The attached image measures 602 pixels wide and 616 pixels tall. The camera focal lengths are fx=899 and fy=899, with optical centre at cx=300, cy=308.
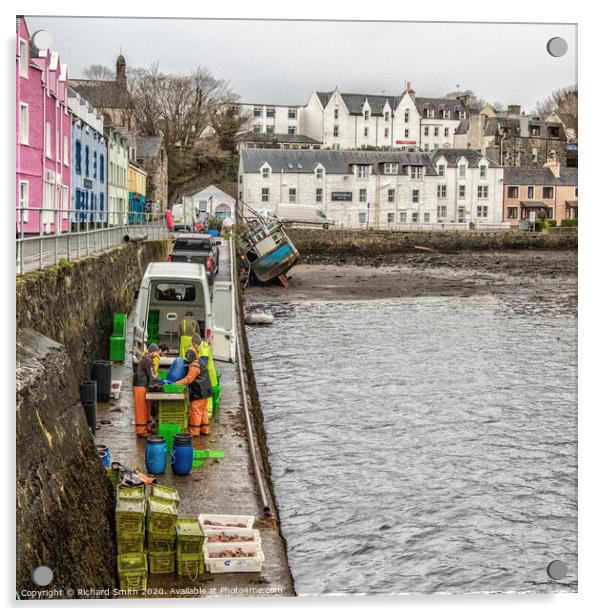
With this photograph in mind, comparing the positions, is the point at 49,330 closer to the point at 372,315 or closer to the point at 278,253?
the point at 372,315

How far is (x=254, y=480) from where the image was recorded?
947cm

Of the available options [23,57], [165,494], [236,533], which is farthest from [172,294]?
[236,533]

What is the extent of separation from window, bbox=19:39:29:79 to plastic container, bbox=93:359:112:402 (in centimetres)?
591

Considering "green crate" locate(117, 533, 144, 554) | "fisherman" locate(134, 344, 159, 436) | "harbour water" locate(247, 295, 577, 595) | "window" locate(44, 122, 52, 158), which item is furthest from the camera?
"fisherman" locate(134, 344, 159, 436)

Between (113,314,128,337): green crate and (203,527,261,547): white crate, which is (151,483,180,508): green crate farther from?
(113,314,128,337): green crate

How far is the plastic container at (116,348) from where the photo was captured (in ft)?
52.2

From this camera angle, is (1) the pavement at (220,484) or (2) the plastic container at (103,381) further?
(2) the plastic container at (103,381)

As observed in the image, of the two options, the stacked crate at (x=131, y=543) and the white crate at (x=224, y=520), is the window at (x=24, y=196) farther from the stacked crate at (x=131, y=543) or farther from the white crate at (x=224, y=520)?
the white crate at (x=224, y=520)

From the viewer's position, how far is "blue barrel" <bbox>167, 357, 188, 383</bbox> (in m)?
10.9

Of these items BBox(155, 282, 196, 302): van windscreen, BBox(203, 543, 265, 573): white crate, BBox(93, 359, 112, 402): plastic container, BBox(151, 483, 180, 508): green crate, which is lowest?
BBox(203, 543, 265, 573): white crate

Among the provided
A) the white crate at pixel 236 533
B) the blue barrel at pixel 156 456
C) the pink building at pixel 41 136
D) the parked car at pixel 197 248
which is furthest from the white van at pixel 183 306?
the parked car at pixel 197 248

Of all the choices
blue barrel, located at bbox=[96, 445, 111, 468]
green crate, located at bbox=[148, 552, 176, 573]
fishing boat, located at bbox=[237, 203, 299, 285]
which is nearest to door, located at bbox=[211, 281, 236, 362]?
blue barrel, located at bbox=[96, 445, 111, 468]

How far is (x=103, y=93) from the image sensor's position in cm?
1248

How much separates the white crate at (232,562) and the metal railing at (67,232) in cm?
365
